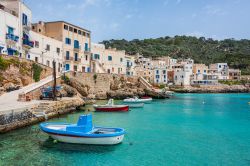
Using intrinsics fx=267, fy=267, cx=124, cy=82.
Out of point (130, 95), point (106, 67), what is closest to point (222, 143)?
point (130, 95)

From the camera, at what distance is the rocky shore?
9738 cm

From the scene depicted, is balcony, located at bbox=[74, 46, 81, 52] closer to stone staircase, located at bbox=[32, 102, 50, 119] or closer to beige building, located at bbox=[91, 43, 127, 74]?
beige building, located at bbox=[91, 43, 127, 74]

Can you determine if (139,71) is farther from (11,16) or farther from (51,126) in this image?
(51,126)

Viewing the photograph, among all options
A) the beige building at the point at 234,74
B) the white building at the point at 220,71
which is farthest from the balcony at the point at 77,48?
the beige building at the point at 234,74

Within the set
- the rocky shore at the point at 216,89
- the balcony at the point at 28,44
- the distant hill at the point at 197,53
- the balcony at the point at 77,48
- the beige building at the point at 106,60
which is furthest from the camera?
the distant hill at the point at 197,53

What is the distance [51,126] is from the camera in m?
20.7

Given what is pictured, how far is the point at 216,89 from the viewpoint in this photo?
102m

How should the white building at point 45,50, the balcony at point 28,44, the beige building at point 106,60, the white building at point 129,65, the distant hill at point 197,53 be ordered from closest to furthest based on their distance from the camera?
the balcony at point 28,44, the white building at point 45,50, the beige building at point 106,60, the white building at point 129,65, the distant hill at point 197,53

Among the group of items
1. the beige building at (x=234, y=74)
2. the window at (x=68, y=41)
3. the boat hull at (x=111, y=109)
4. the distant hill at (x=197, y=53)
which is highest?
the distant hill at (x=197, y=53)

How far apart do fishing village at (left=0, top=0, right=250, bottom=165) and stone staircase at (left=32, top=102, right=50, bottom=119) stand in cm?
11

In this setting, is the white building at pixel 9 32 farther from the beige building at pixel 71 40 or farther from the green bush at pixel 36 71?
the beige building at pixel 71 40

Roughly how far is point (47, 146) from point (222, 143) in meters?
12.7

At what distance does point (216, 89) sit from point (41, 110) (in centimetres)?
8655

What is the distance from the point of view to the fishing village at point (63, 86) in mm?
20266
